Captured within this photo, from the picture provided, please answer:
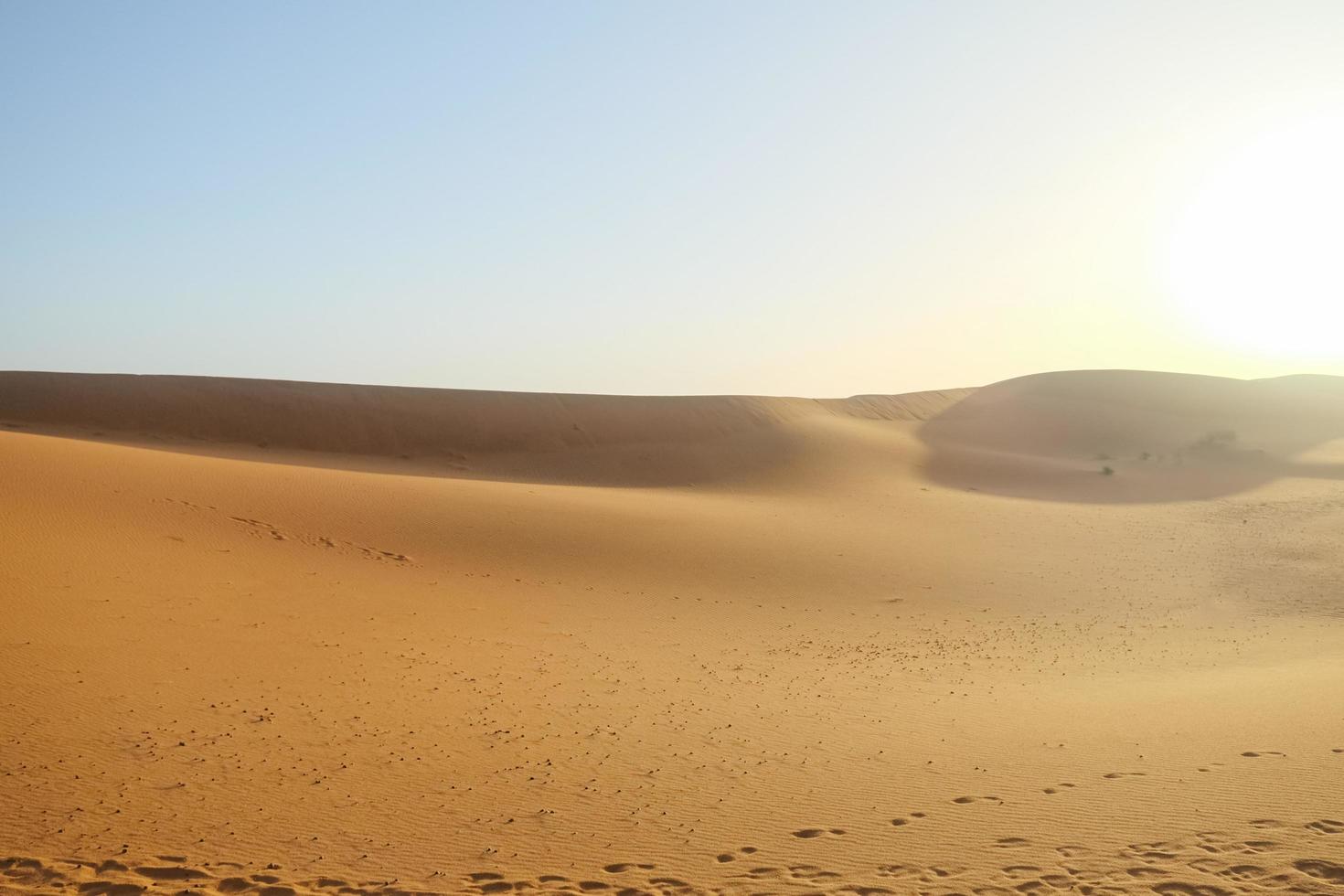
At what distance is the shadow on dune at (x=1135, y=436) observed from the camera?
3466 cm

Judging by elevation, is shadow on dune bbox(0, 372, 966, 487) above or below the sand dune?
above

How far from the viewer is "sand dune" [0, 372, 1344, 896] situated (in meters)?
6.67

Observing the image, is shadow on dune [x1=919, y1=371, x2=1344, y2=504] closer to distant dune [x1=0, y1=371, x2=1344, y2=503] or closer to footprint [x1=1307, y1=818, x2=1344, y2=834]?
distant dune [x1=0, y1=371, x2=1344, y2=503]

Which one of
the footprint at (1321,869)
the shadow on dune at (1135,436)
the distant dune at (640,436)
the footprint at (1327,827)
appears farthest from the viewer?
the shadow on dune at (1135,436)

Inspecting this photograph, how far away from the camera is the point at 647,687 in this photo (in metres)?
11.6

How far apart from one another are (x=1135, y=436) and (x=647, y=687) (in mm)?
41281

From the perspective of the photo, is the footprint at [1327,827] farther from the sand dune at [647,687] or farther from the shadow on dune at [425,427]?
the shadow on dune at [425,427]

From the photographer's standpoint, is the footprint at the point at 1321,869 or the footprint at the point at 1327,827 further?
the footprint at the point at 1327,827

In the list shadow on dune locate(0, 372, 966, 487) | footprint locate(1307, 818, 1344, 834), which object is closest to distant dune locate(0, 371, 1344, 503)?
shadow on dune locate(0, 372, 966, 487)

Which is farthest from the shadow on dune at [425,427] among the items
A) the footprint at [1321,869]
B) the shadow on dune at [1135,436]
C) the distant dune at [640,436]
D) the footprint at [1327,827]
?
the footprint at [1321,869]

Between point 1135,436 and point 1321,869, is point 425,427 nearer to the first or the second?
point 1135,436

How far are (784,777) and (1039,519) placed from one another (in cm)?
2028

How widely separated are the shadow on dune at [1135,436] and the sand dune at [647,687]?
448cm

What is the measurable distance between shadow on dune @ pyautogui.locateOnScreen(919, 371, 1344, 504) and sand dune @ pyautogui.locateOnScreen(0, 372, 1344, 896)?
4.48m
